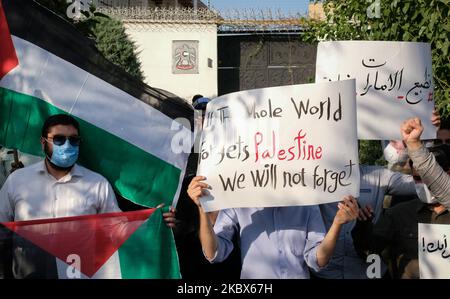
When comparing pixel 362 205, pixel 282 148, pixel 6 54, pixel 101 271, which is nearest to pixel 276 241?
pixel 282 148

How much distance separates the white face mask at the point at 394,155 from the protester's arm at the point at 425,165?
0.92 metres

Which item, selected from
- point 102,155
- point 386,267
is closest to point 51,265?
point 102,155

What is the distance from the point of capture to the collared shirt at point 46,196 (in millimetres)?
3924

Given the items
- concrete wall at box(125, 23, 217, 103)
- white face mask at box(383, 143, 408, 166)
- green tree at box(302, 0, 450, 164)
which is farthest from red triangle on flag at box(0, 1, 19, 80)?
concrete wall at box(125, 23, 217, 103)

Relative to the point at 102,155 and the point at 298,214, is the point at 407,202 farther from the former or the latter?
the point at 102,155

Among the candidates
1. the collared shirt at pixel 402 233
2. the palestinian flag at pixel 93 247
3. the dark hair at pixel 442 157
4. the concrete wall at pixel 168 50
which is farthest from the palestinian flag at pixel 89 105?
the concrete wall at pixel 168 50

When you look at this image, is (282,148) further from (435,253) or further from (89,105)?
(89,105)

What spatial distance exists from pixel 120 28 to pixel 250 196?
590 centimetres

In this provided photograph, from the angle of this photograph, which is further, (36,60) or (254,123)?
(36,60)

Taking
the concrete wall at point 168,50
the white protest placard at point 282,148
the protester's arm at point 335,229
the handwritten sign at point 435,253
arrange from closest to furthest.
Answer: the protester's arm at point 335,229
the white protest placard at point 282,148
the handwritten sign at point 435,253
the concrete wall at point 168,50

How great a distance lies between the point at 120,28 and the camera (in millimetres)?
A: 9188

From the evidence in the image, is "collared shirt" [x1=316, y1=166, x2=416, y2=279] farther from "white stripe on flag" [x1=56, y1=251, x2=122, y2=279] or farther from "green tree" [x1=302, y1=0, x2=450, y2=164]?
"green tree" [x1=302, y1=0, x2=450, y2=164]

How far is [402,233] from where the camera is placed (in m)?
4.12

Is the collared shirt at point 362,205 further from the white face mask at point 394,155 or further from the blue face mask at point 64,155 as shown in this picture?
the blue face mask at point 64,155
